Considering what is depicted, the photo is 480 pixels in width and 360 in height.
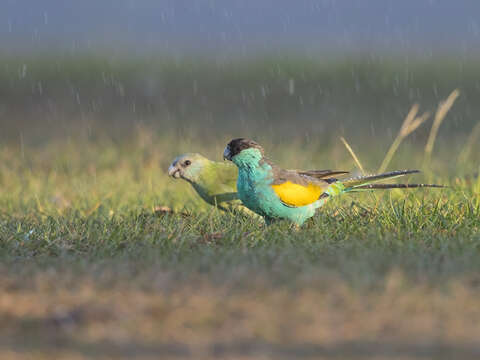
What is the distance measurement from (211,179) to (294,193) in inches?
37.9

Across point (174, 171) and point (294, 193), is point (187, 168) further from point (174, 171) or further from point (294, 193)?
point (294, 193)

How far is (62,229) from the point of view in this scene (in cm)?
537

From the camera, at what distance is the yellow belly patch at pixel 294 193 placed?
5.39m

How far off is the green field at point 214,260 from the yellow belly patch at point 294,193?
0.70ft

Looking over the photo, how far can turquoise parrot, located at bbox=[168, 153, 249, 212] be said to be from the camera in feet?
20.0

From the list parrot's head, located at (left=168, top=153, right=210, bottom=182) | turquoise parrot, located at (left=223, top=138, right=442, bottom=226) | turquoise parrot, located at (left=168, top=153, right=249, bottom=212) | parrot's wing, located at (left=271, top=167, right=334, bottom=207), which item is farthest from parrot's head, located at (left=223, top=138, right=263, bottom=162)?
parrot's head, located at (left=168, top=153, right=210, bottom=182)

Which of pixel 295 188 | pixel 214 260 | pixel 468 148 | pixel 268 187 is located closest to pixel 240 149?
pixel 268 187

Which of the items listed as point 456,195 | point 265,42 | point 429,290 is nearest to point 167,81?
point 265,42

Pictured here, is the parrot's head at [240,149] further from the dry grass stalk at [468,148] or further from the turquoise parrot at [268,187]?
the dry grass stalk at [468,148]

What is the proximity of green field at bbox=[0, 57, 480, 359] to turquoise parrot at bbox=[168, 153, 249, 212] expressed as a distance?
0.19m

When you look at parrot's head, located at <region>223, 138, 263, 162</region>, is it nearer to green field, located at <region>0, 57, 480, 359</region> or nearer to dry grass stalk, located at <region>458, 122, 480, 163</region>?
green field, located at <region>0, 57, 480, 359</region>

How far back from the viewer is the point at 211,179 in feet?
20.1

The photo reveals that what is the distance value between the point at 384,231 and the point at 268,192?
0.86 meters

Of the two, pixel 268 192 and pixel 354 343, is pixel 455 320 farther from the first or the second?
pixel 268 192
